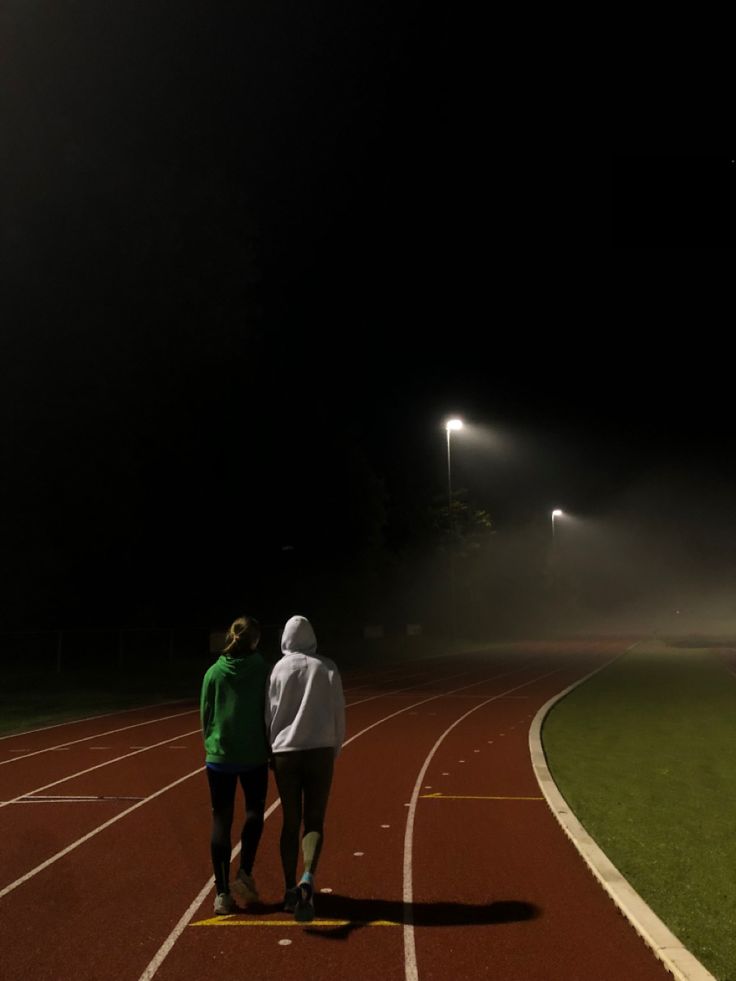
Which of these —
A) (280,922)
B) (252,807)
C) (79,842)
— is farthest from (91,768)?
(280,922)

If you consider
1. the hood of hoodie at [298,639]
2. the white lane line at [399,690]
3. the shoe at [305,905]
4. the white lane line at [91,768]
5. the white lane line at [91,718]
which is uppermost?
the hood of hoodie at [298,639]

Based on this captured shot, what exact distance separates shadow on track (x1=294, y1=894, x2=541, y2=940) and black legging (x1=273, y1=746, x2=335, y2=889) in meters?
0.38

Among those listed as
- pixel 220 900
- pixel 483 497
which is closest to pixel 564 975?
pixel 220 900

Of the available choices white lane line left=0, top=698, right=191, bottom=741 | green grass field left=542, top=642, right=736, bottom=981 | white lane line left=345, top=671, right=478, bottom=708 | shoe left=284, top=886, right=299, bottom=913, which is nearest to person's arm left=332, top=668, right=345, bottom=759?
shoe left=284, top=886, right=299, bottom=913

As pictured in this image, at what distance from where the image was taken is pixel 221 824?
17.5 feet

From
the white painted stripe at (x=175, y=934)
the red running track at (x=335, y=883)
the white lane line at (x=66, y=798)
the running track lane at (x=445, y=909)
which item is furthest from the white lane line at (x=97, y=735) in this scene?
the white painted stripe at (x=175, y=934)

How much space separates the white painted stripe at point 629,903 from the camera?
449 centimetres

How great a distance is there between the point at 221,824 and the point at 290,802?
0.45m

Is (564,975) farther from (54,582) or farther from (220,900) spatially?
(54,582)

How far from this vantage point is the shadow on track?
5.26 meters

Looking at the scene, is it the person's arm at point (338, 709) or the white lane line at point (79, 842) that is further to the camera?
the white lane line at point (79, 842)

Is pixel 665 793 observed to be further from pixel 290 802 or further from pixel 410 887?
pixel 290 802

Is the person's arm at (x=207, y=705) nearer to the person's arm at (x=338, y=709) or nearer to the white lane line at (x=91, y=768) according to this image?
the person's arm at (x=338, y=709)

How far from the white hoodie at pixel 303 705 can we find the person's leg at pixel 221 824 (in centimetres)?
39
